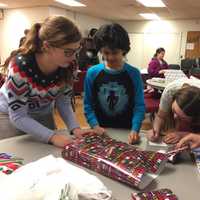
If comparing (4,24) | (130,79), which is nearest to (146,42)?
(4,24)

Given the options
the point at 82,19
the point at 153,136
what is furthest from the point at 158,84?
the point at 82,19

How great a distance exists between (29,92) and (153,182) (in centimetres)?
59

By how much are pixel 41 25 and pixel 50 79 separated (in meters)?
0.23

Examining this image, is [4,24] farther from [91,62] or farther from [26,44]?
[26,44]

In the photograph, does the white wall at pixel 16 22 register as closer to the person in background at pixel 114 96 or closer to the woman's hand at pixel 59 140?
the person in background at pixel 114 96

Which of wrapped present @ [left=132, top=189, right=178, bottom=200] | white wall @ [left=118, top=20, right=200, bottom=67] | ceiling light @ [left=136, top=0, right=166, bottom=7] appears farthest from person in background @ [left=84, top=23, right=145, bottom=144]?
white wall @ [left=118, top=20, right=200, bottom=67]

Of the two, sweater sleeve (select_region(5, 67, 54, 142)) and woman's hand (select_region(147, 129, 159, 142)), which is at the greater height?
sweater sleeve (select_region(5, 67, 54, 142))

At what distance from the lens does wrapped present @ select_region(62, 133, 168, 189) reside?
800mm

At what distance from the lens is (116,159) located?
85 cm

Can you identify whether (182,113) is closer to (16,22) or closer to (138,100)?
(138,100)

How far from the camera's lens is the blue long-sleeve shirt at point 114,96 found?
4.49 feet

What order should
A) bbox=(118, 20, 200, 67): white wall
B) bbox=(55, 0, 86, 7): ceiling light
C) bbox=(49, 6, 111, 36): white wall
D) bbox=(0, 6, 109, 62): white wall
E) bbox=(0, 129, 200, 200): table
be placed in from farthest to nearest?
bbox=(118, 20, 200, 67): white wall → bbox=(49, 6, 111, 36): white wall → bbox=(0, 6, 109, 62): white wall → bbox=(55, 0, 86, 7): ceiling light → bbox=(0, 129, 200, 200): table

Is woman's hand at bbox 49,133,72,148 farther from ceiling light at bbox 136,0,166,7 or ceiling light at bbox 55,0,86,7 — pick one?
ceiling light at bbox 55,0,86,7

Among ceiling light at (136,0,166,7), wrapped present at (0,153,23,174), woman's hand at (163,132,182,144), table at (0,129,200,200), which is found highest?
ceiling light at (136,0,166,7)
